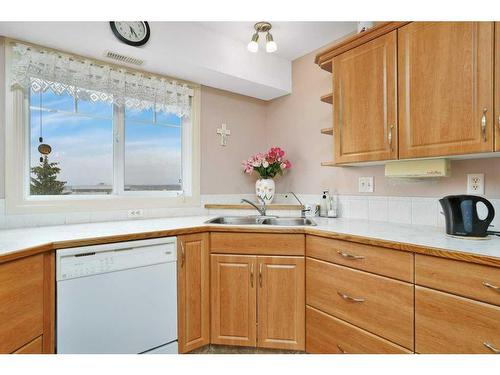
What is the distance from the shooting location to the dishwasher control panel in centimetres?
140

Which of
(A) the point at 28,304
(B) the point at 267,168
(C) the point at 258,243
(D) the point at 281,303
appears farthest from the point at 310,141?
(A) the point at 28,304

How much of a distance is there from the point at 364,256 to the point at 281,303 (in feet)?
2.11

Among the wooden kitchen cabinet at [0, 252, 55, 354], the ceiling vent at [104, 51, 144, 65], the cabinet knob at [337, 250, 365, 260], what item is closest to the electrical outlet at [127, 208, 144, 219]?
the wooden kitchen cabinet at [0, 252, 55, 354]

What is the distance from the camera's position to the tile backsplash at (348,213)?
181 cm

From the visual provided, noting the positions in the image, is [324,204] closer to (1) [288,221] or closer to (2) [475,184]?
(1) [288,221]

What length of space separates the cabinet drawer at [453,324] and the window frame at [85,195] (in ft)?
6.14

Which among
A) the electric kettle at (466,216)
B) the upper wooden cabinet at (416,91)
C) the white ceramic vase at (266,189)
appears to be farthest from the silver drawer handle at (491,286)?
the white ceramic vase at (266,189)

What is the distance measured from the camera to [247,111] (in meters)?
2.94

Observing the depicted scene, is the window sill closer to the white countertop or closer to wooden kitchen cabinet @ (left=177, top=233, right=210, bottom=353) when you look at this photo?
the white countertop

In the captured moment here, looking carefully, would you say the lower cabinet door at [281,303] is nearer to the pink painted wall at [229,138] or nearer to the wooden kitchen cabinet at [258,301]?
the wooden kitchen cabinet at [258,301]

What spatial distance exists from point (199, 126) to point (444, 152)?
6.20ft

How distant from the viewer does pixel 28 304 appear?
4.09 ft
